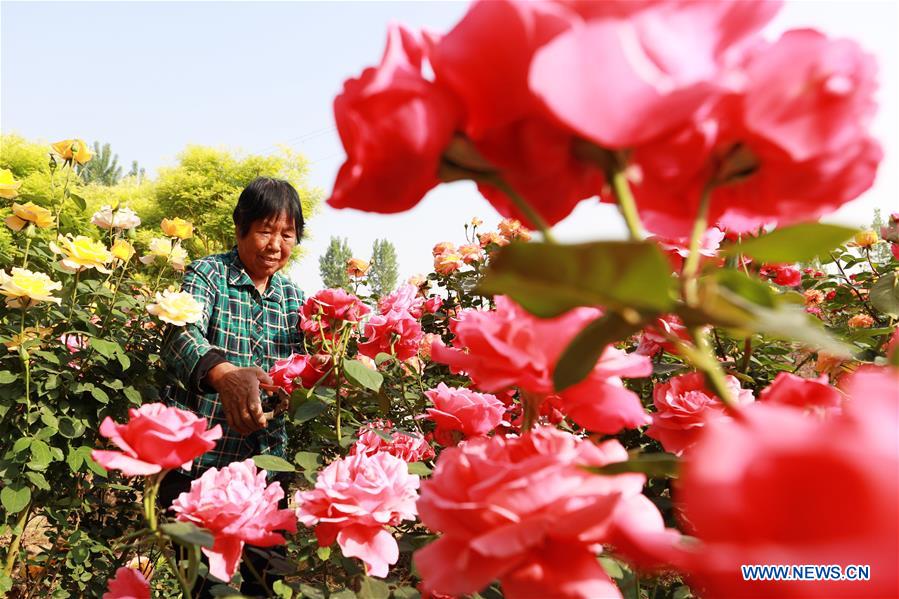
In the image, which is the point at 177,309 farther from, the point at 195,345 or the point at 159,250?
the point at 159,250

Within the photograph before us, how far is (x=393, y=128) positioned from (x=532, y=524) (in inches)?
8.7

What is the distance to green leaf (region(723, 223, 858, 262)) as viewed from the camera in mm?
298

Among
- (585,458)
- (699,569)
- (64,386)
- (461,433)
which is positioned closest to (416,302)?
(461,433)

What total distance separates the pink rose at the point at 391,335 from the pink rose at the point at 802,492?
1.42m

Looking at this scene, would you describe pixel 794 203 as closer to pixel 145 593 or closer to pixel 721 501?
pixel 721 501

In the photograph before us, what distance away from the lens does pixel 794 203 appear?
1.05ft

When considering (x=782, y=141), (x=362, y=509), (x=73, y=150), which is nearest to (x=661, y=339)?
(x=362, y=509)

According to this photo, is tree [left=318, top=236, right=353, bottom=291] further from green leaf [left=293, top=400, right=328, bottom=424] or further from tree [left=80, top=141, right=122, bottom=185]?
green leaf [left=293, top=400, right=328, bottom=424]

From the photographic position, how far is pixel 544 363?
1.34 ft

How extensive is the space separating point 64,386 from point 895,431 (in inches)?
97.3

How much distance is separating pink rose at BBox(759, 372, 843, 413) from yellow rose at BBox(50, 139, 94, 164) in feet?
9.07

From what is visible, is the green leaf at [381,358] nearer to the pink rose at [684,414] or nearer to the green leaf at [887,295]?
the pink rose at [684,414]

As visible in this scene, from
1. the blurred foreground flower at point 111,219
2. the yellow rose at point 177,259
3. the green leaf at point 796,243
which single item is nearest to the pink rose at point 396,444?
the green leaf at point 796,243

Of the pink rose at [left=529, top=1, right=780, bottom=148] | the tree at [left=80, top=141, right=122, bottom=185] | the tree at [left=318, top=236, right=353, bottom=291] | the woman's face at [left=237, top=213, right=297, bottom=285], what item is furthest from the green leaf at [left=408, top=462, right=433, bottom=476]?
the tree at [left=318, top=236, right=353, bottom=291]
